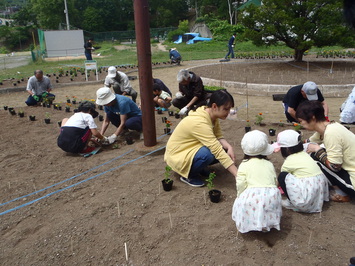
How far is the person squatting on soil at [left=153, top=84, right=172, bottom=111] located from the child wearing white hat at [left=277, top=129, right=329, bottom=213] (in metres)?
4.59

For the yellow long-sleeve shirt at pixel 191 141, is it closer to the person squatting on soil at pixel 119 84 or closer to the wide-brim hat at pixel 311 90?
the wide-brim hat at pixel 311 90

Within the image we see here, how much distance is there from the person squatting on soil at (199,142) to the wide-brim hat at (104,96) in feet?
5.96

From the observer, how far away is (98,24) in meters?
54.1

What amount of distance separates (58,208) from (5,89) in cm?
952

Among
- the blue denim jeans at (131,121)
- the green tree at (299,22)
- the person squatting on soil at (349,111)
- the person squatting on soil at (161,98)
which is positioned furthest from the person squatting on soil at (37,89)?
the green tree at (299,22)

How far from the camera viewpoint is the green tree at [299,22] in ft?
39.8

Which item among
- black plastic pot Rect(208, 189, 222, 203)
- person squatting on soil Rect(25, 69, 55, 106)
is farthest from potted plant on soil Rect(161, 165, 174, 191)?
person squatting on soil Rect(25, 69, 55, 106)

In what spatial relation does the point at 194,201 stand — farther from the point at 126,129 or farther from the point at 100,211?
the point at 126,129

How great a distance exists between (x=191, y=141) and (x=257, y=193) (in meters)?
1.15

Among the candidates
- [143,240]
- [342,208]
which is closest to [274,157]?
[342,208]

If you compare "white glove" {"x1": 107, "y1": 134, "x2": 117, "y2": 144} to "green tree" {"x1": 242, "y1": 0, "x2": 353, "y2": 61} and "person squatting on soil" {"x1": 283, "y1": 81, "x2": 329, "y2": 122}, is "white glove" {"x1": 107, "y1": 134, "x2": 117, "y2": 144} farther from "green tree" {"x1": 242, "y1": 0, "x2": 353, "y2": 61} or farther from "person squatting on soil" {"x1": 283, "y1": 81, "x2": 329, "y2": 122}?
"green tree" {"x1": 242, "y1": 0, "x2": 353, "y2": 61}

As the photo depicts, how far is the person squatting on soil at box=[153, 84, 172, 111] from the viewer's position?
286 inches

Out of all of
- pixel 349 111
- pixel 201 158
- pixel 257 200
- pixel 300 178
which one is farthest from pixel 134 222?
pixel 349 111

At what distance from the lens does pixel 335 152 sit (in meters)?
2.90
